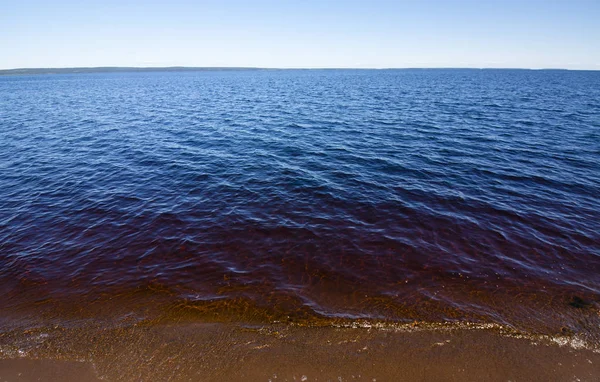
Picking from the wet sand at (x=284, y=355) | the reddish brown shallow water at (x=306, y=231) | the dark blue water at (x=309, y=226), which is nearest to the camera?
the wet sand at (x=284, y=355)

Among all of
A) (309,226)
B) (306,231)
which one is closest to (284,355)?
(306,231)

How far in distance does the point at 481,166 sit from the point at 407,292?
18513 millimetres

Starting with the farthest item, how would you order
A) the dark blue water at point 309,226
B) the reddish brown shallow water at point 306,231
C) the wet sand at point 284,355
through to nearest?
the dark blue water at point 309,226 → the reddish brown shallow water at point 306,231 → the wet sand at point 284,355

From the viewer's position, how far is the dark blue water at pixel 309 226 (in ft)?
39.1

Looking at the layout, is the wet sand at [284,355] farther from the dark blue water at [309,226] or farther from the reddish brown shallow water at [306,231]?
the dark blue water at [309,226]

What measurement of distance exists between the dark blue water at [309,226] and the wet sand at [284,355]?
0.92 metres

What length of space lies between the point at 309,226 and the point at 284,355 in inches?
338

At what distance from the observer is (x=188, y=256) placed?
14.8 metres

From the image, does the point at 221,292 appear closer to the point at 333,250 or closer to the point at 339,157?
the point at 333,250

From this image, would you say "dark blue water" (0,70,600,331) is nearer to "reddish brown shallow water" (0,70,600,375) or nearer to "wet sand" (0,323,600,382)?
"reddish brown shallow water" (0,70,600,375)

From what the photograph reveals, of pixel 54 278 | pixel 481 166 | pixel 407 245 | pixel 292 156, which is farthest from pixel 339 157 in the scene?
pixel 54 278

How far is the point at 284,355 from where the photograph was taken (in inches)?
368

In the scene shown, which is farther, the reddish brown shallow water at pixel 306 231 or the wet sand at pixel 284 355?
the reddish brown shallow water at pixel 306 231

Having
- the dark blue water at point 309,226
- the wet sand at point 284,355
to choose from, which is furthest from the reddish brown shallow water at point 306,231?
the wet sand at point 284,355
